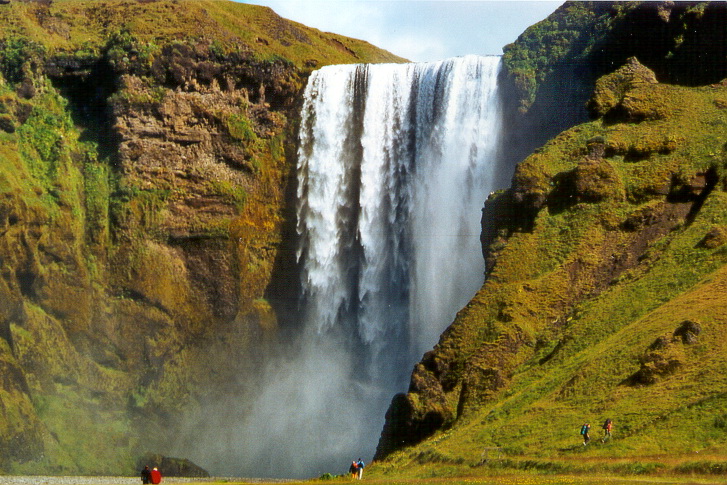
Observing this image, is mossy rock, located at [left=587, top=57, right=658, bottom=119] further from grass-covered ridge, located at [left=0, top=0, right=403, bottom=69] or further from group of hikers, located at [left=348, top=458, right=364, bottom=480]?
group of hikers, located at [left=348, top=458, right=364, bottom=480]

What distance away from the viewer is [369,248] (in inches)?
2675

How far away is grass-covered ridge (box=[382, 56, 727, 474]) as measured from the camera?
116 feet

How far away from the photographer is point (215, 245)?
68.8m

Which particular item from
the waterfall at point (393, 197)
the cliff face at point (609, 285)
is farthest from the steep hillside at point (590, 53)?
the waterfall at point (393, 197)

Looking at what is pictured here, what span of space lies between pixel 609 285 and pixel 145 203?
106ft

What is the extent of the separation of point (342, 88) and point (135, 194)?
14861 mm

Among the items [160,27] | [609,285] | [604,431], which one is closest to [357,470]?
[604,431]

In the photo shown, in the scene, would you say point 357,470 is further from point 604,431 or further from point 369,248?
point 369,248

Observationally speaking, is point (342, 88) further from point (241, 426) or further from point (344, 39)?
point (241, 426)

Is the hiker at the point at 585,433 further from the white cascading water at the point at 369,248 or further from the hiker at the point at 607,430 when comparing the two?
the white cascading water at the point at 369,248

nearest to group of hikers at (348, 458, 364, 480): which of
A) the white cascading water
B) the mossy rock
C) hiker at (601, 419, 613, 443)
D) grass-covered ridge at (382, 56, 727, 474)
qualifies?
grass-covered ridge at (382, 56, 727, 474)

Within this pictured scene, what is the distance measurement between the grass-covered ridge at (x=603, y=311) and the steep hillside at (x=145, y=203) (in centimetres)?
2226

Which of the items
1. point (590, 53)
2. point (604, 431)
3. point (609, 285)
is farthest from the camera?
point (590, 53)

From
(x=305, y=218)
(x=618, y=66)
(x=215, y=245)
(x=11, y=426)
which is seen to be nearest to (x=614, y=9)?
(x=618, y=66)
